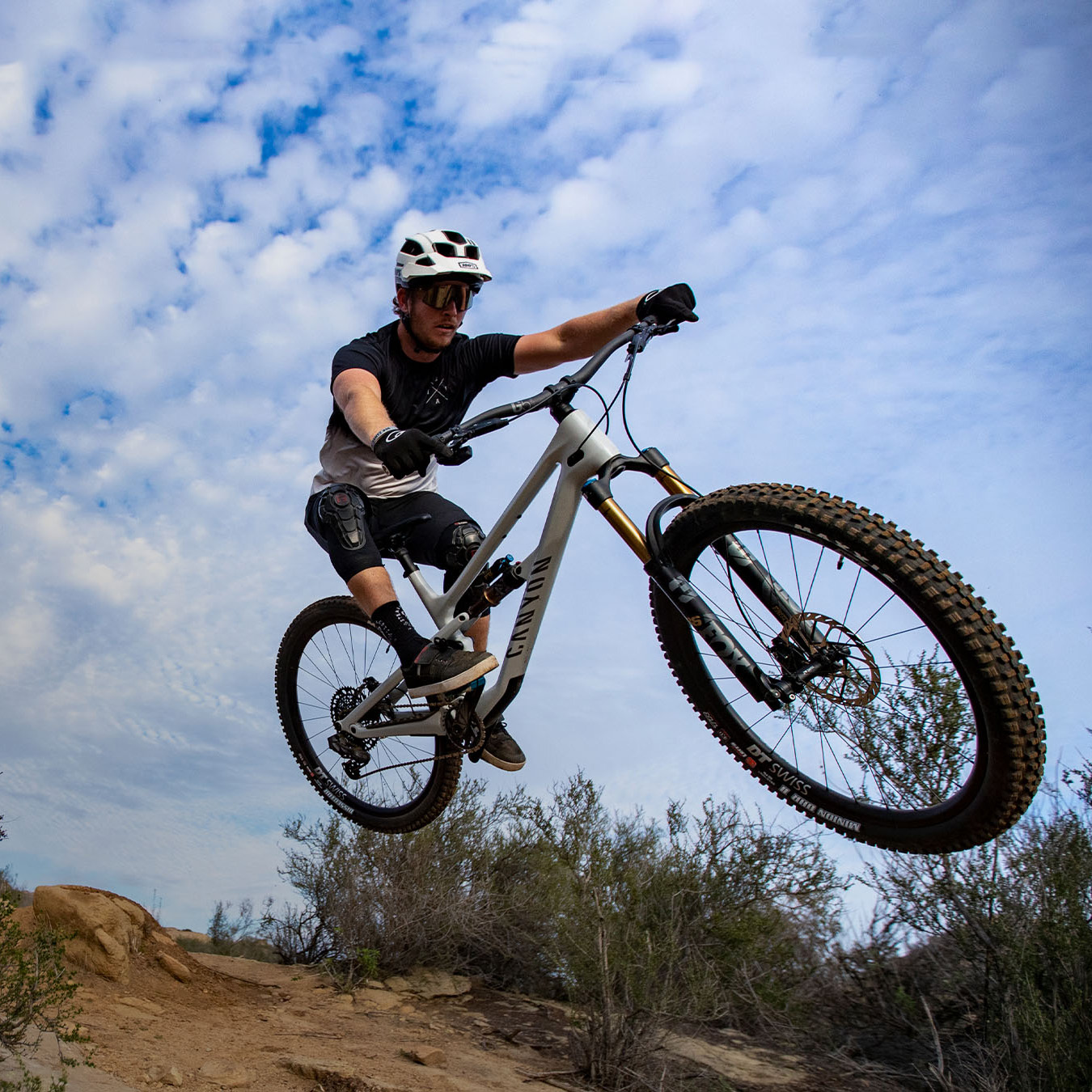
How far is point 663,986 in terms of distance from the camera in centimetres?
696

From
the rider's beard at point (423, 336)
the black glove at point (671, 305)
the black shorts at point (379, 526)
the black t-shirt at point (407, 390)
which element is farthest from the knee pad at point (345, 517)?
the black glove at point (671, 305)

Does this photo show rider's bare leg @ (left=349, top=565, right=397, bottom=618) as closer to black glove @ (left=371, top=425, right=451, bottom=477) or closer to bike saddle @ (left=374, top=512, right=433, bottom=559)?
bike saddle @ (left=374, top=512, right=433, bottom=559)

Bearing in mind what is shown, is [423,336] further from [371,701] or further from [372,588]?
[371,701]

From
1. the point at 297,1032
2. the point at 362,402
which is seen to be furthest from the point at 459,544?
the point at 297,1032

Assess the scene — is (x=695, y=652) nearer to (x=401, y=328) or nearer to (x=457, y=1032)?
(x=401, y=328)

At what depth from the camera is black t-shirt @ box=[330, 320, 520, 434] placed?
4.82m

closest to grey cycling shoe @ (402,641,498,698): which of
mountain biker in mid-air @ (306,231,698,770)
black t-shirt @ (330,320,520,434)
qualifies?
mountain biker in mid-air @ (306,231,698,770)

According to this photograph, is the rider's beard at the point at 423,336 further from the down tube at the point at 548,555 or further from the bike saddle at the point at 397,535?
the down tube at the point at 548,555

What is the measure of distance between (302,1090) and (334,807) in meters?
1.55

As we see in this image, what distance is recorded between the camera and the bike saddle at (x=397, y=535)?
484 cm

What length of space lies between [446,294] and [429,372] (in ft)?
1.52

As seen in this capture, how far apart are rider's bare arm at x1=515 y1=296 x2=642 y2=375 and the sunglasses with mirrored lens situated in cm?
46

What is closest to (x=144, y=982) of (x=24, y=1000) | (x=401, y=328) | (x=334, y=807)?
(x=334, y=807)

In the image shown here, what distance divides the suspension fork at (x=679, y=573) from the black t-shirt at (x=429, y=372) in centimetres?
144
